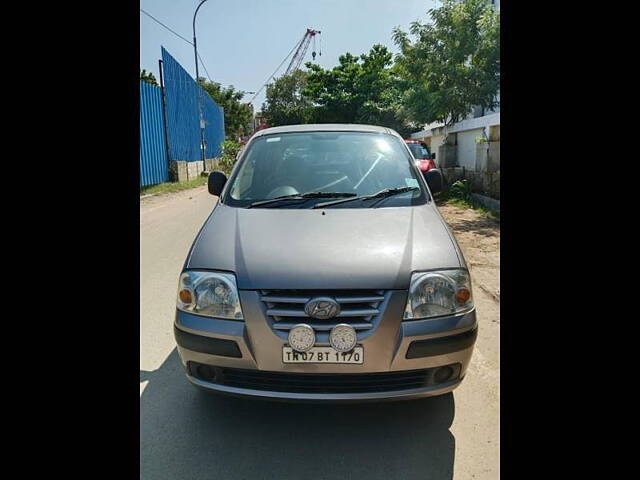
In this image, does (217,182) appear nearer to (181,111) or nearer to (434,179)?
(434,179)

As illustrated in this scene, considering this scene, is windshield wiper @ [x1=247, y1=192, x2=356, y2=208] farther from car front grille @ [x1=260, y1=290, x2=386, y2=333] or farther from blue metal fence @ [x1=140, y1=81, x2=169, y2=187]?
blue metal fence @ [x1=140, y1=81, x2=169, y2=187]

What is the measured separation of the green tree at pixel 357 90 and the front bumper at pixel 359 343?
26.1m

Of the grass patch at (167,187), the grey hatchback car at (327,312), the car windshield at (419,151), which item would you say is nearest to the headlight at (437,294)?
the grey hatchback car at (327,312)

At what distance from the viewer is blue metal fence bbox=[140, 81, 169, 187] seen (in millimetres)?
14234

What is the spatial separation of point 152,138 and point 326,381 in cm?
1451

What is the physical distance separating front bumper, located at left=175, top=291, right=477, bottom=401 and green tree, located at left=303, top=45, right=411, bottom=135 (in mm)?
26105

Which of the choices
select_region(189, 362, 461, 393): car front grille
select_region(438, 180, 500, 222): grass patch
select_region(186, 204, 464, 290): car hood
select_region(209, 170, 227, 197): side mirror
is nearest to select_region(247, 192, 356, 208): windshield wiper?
select_region(186, 204, 464, 290): car hood

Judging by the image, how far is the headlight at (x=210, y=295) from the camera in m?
2.11

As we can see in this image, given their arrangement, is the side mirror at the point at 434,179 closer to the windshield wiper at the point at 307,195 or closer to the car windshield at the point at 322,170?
the car windshield at the point at 322,170

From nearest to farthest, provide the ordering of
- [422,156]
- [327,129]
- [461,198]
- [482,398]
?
[482,398] → [327,129] → [461,198] → [422,156]

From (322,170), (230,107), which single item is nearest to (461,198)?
(322,170)

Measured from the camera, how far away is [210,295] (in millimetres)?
2170
